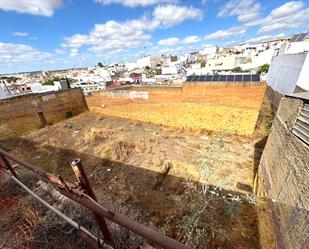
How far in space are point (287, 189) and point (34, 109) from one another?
1534 cm

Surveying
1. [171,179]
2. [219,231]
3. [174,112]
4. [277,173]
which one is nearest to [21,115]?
[174,112]

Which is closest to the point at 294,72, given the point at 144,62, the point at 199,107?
the point at 199,107

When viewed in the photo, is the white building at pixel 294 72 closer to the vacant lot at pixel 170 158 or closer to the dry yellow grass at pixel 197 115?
the vacant lot at pixel 170 158

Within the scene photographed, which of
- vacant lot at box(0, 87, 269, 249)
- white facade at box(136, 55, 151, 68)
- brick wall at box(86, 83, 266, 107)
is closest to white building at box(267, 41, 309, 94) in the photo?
brick wall at box(86, 83, 266, 107)

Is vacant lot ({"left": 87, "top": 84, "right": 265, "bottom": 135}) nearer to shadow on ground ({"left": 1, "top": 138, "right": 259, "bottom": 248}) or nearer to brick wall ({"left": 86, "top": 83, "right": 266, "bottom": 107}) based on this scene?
brick wall ({"left": 86, "top": 83, "right": 266, "bottom": 107})

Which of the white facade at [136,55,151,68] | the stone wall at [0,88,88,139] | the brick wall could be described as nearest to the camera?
the brick wall

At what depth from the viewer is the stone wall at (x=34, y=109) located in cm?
1204

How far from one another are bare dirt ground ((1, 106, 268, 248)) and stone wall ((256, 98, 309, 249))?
1.15 metres

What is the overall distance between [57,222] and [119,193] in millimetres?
4237

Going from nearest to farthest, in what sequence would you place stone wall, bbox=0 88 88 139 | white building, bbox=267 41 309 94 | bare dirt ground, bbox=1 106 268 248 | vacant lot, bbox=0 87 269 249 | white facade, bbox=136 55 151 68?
1. vacant lot, bbox=0 87 269 249
2. bare dirt ground, bbox=1 106 268 248
3. white building, bbox=267 41 309 94
4. stone wall, bbox=0 88 88 139
5. white facade, bbox=136 55 151 68

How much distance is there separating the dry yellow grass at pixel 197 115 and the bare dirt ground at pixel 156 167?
24.3 inches

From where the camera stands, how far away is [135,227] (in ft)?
3.56

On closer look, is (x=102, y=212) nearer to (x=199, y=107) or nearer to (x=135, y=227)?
(x=135, y=227)

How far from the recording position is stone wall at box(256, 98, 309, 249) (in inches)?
105
